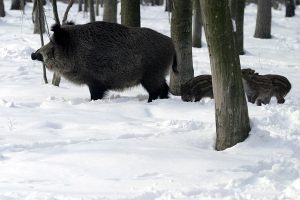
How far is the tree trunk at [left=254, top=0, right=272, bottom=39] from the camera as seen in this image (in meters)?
20.3

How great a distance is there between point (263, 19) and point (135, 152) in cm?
1724

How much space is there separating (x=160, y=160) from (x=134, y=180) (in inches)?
19.5

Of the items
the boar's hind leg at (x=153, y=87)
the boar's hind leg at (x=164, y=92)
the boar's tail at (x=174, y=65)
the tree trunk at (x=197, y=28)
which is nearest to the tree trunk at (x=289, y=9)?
the tree trunk at (x=197, y=28)

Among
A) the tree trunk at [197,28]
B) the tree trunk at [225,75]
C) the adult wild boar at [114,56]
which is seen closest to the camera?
the tree trunk at [225,75]

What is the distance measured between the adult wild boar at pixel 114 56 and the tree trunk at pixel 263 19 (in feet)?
43.1

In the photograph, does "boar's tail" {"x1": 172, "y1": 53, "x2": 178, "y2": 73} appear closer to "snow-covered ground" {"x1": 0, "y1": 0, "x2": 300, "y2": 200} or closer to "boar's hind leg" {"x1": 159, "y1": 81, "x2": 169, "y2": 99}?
"boar's hind leg" {"x1": 159, "y1": 81, "x2": 169, "y2": 99}

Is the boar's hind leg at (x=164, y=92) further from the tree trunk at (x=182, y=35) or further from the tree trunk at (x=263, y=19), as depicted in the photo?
the tree trunk at (x=263, y=19)

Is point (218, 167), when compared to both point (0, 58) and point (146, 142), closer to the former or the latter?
point (146, 142)

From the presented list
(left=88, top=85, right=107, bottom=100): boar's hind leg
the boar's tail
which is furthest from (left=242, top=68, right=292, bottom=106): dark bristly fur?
(left=88, top=85, right=107, bottom=100): boar's hind leg

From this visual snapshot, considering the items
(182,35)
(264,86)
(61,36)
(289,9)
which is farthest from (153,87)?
(289,9)

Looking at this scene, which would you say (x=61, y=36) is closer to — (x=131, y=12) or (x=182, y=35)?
(x=131, y=12)

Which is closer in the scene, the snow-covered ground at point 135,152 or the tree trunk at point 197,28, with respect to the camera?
the snow-covered ground at point 135,152

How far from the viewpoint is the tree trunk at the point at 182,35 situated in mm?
8359

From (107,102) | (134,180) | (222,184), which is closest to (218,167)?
(222,184)
